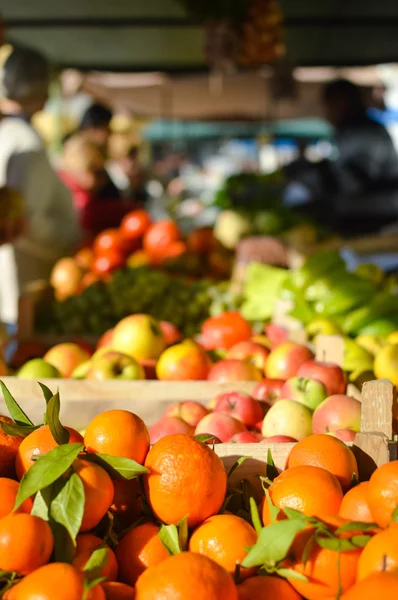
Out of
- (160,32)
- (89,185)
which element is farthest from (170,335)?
(160,32)

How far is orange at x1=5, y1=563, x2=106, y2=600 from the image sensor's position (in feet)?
3.14

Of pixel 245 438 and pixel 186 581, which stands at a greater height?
pixel 186 581

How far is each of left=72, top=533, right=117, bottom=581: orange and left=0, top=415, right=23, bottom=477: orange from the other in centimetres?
24

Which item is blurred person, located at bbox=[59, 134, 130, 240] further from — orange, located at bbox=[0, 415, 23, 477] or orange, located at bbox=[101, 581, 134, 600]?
orange, located at bbox=[101, 581, 134, 600]

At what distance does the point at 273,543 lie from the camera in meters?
1.06

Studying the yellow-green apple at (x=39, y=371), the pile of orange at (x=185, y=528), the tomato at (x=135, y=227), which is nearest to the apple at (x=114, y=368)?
the yellow-green apple at (x=39, y=371)

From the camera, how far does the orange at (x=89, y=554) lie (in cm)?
108

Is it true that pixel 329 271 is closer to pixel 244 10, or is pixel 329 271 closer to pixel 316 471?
pixel 316 471

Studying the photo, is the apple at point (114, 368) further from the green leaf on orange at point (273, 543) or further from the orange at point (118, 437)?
the green leaf on orange at point (273, 543)

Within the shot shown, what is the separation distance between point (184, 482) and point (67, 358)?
4.62 ft

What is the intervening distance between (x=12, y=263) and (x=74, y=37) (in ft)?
14.2

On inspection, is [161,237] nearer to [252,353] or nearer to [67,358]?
[67,358]

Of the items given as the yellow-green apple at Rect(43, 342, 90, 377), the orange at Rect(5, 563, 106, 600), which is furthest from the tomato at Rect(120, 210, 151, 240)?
the orange at Rect(5, 563, 106, 600)

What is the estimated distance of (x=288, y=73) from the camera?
24.0 ft
